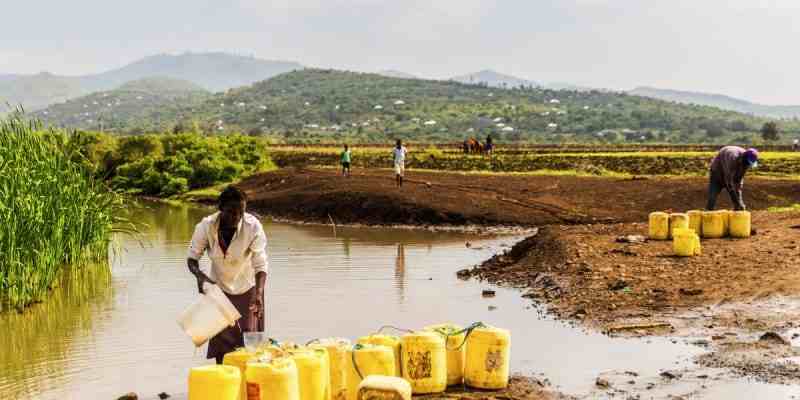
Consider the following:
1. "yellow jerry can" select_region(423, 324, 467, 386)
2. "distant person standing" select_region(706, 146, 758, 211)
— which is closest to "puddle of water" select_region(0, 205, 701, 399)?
"yellow jerry can" select_region(423, 324, 467, 386)

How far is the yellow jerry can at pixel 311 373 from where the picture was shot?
797cm

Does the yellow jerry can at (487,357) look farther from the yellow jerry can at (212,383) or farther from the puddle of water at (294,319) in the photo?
the yellow jerry can at (212,383)

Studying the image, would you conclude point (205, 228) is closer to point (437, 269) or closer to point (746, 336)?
point (746, 336)

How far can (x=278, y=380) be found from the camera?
7555 millimetres

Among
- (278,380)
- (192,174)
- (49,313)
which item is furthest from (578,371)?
(192,174)

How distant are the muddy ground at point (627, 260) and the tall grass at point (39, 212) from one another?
6.51 meters

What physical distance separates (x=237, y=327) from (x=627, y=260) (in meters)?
9.14

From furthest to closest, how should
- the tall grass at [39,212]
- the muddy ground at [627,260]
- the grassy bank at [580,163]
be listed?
the grassy bank at [580,163]
the tall grass at [39,212]
the muddy ground at [627,260]

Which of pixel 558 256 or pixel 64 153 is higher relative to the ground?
pixel 64 153

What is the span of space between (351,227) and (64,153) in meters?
11.1

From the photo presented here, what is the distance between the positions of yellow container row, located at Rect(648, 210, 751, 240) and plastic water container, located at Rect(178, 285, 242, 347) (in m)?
11.3

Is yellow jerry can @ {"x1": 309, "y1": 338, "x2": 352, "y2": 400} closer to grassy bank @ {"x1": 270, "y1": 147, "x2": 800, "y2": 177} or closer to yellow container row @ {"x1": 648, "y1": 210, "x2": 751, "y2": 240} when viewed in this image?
yellow container row @ {"x1": 648, "y1": 210, "x2": 751, "y2": 240}

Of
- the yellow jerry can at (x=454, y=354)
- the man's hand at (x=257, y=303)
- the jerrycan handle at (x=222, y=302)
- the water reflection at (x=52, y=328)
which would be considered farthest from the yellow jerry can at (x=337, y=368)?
the water reflection at (x=52, y=328)

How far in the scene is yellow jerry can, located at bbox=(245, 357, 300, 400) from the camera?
24.8 feet
